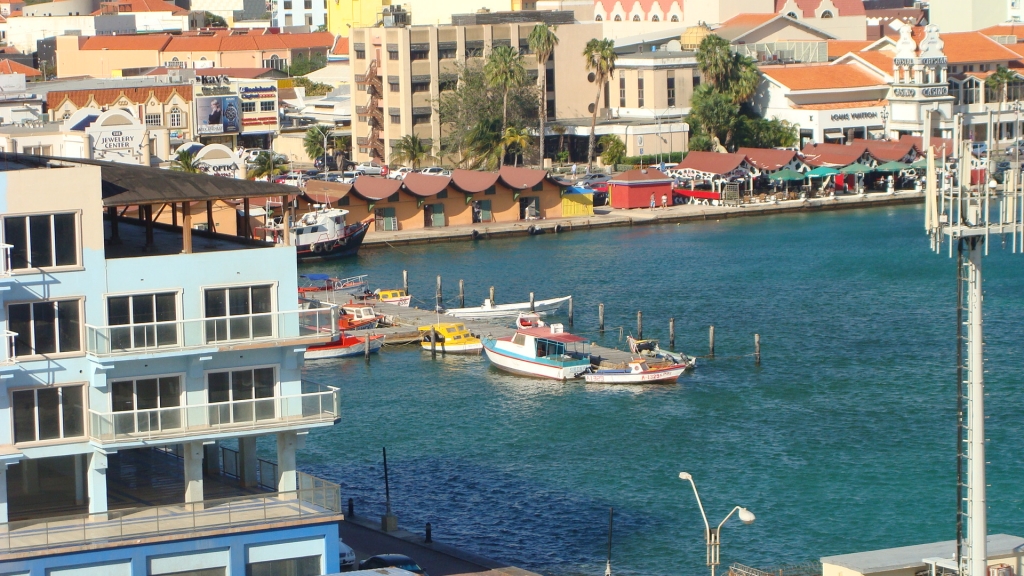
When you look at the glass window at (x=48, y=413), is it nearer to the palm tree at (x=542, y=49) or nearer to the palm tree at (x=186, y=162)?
the palm tree at (x=186, y=162)

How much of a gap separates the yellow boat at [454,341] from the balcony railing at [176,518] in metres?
36.7

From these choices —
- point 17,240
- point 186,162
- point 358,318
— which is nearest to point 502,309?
point 358,318

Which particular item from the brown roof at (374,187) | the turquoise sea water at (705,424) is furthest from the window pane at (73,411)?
the brown roof at (374,187)

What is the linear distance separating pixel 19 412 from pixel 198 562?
4104mm

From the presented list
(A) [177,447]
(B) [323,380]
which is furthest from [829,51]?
(A) [177,447]

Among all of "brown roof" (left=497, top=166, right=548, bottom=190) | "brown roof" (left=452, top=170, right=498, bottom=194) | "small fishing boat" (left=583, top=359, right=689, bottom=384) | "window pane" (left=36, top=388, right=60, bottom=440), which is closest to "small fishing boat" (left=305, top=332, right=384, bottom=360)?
"small fishing boat" (left=583, top=359, right=689, bottom=384)

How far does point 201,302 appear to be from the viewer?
30000 millimetres

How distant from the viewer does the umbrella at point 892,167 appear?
112 m

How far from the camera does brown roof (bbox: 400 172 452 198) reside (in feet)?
327

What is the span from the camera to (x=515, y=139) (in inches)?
4525

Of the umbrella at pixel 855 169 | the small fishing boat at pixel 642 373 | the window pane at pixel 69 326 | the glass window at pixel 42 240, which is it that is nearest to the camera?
the glass window at pixel 42 240

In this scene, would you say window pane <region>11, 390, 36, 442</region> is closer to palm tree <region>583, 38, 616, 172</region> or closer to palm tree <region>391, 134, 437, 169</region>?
palm tree <region>391, 134, 437, 169</region>

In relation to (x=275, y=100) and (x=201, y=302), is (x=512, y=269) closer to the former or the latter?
(x=275, y=100)

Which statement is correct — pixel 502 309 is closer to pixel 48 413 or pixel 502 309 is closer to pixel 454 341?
pixel 454 341
